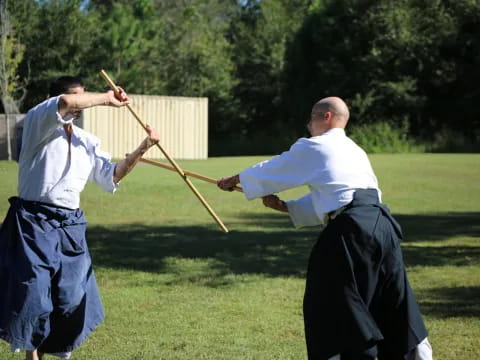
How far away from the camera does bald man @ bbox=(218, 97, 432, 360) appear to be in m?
4.34

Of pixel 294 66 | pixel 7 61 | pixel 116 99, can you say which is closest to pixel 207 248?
pixel 116 99

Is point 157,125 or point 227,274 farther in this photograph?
point 157,125

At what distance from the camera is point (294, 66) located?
1687 inches

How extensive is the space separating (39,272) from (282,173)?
63.5 inches

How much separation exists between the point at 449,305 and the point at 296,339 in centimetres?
198

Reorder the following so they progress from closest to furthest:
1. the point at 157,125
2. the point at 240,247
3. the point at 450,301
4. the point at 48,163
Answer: the point at 48,163, the point at 450,301, the point at 240,247, the point at 157,125

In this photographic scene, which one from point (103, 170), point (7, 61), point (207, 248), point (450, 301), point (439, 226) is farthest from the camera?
point (7, 61)

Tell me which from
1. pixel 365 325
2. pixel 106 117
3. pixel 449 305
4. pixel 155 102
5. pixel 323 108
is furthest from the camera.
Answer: pixel 155 102

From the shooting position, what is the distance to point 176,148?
3072 centimetres

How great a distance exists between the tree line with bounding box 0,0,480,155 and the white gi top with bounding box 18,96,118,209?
27138 mm

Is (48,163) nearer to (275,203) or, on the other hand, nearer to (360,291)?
(275,203)

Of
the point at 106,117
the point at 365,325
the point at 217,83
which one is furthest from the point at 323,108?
the point at 217,83

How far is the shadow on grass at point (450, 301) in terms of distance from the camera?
719cm

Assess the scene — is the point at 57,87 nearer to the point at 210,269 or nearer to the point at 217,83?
the point at 210,269
